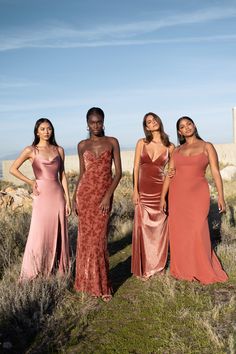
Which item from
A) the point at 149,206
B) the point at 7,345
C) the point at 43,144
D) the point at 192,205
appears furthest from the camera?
the point at 149,206

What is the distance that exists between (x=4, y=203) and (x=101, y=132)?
20.9 feet

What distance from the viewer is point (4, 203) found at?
10.6m

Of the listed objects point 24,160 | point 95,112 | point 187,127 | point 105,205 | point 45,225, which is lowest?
point 45,225

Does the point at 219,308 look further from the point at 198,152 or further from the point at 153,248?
the point at 198,152

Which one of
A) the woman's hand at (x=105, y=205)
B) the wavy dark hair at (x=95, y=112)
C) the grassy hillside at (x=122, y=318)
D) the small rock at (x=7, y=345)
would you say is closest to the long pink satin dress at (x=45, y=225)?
the grassy hillside at (x=122, y=318)

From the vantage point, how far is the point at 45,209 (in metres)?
5.34

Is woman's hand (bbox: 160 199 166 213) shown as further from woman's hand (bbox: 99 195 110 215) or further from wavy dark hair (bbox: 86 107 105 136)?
wavy dark hair (bbox: 86 107 105 136)

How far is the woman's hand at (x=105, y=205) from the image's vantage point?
491 cm

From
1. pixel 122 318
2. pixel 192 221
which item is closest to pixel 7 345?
pixel 122 318

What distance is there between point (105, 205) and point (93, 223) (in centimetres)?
26

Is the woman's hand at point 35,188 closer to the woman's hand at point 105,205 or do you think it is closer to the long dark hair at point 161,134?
the woman's hand at point 105,205

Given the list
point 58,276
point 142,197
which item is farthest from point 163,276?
point 58,276

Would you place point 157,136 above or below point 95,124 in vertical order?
below

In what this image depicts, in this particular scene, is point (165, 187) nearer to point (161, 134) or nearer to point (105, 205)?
point (161, 134)
